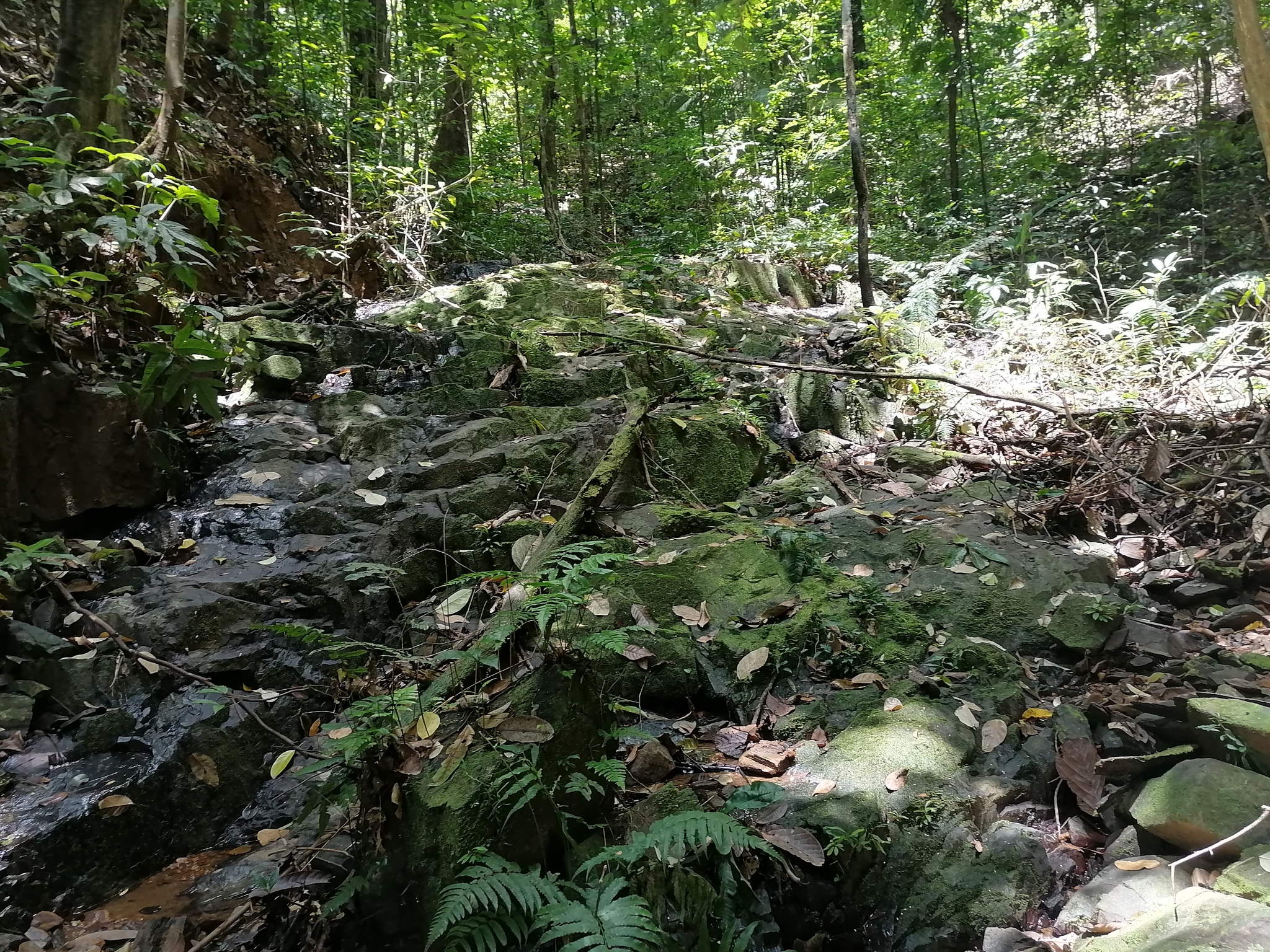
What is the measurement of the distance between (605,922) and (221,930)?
144cm

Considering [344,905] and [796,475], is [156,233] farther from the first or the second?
[796,475]

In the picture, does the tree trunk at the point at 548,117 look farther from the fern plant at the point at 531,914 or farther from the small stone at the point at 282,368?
the fern plant at the point at 531,914

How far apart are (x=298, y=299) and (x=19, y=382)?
10.2ft

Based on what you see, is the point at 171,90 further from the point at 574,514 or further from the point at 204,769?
the point at 204,769

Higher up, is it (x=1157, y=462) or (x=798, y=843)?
(x=1157, y=462)

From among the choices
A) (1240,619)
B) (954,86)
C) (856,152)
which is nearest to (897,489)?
(1240,619)

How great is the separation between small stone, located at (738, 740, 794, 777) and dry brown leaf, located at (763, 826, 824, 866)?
0.36m

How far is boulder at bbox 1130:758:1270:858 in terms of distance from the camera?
7.34 ft

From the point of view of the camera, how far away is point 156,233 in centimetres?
392

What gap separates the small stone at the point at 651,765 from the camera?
2760 millimetres

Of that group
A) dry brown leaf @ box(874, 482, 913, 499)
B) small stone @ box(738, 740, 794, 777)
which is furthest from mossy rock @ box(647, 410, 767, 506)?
small stone @ box(738, 740, 794, 777)

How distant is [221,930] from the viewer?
2348mm

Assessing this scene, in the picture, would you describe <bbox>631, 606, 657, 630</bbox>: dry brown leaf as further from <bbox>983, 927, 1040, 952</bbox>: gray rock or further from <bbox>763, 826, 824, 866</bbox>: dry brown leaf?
<bbox>983, 927, 1040, 952</bbox>: gray rock

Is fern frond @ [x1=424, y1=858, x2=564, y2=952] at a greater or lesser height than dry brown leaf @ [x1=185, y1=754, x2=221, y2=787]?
greater
